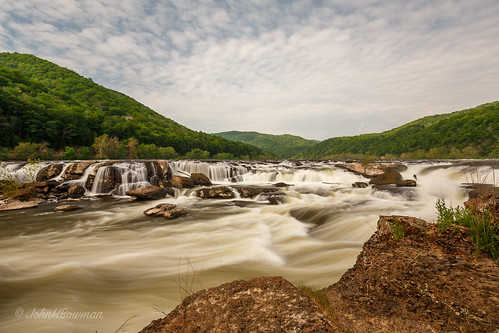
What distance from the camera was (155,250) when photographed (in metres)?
7.23

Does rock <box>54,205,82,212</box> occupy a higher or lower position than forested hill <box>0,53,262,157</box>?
lower

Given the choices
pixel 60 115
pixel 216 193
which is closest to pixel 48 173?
pixel 216 193

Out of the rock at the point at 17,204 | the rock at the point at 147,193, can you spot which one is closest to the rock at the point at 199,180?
the rock at the point at 147,193

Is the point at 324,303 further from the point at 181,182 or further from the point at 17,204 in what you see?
the point at 17,204

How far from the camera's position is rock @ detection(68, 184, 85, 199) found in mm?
16741

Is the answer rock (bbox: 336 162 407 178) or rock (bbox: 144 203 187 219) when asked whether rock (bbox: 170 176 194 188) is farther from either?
rock (bbox: 336 162 407 178)

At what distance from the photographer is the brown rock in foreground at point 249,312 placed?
182 centimetres

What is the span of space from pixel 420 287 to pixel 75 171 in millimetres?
24455

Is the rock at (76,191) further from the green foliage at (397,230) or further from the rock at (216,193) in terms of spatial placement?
the green foliage at (397,230)

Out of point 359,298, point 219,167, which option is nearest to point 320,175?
point 219,167

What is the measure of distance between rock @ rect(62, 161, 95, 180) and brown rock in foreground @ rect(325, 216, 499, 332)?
23.0 m

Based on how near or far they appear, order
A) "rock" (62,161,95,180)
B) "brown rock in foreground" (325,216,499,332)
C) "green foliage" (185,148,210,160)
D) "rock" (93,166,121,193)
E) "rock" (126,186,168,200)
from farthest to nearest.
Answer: "green foliage" (185,148,210,160), "rock" (62,161,95,180), "rock" (93,166,121,193), "rock" (126,186,168,200), "brown rock in foreground" (325,216,499,332)

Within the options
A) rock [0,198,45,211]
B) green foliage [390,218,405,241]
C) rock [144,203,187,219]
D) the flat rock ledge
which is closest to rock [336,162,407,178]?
rock [144,203,187,219]

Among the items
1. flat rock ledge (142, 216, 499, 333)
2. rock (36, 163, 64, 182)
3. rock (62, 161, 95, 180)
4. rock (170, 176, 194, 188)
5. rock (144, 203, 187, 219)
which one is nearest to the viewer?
flat rock ledge (142, 216, 499, 333)
